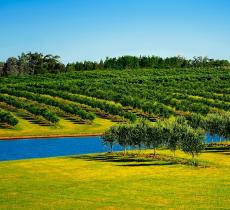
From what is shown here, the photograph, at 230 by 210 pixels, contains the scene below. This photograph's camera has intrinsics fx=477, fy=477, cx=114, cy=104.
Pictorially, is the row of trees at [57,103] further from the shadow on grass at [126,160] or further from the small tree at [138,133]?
the shadow on grass at [126,160]

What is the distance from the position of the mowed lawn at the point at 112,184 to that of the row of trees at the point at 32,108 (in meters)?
54.0

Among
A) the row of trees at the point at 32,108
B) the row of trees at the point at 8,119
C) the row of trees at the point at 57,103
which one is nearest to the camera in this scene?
the row of trees at the point at 8,119

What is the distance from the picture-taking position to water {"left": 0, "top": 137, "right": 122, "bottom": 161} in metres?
89.3

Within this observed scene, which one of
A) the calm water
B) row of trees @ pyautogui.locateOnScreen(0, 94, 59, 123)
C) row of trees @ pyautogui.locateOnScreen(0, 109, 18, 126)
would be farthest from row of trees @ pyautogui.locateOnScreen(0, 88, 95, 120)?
row of trees @ pyautogui.locateOnScreen(0, 109, 18, 126)

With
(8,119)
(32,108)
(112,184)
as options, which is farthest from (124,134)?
(32,108)

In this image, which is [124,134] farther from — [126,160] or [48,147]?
[48,147]

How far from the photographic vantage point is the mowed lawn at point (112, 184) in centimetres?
4347

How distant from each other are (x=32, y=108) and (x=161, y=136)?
223 feet

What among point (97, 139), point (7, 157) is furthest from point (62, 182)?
point (97, 139)

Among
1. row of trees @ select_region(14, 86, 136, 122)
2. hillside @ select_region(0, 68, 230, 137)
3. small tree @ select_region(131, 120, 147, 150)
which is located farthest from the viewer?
row of trees @ select_region(14, 86, 136, 122)

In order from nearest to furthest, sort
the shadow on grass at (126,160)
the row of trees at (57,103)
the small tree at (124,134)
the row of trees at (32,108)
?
1. the shadow on grass at (126,160)
2. the small tree at (124,134)
3. the row of trees at (32,108)
4. the row of trees at (57,103)

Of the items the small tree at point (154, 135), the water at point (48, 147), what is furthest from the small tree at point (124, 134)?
the water at point (48, 147)

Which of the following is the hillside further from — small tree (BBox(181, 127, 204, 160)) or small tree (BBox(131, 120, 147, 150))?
small tree (BBox(181, 127, 204, 160))

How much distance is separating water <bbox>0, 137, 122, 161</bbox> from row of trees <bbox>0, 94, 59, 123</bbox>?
1534cm
